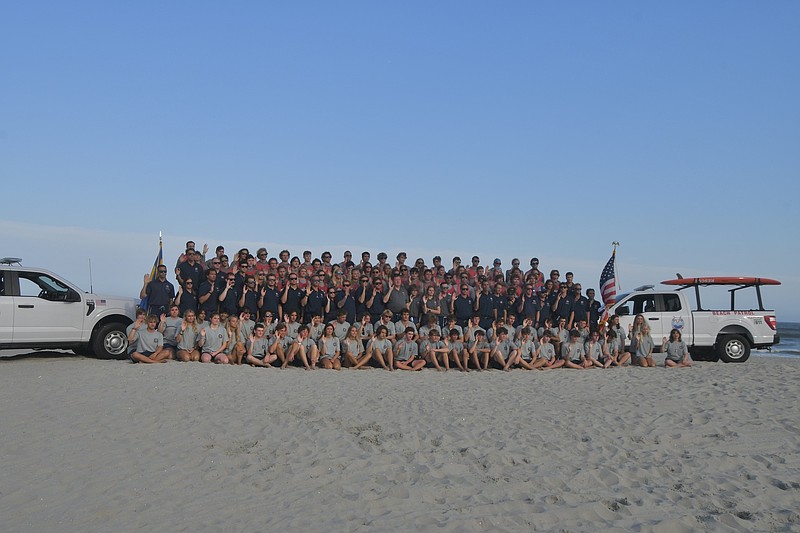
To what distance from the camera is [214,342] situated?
14078 mm

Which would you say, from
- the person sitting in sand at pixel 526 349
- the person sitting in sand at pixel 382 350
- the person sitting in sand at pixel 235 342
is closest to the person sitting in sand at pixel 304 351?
the person sitting in sand at pixel 235 342

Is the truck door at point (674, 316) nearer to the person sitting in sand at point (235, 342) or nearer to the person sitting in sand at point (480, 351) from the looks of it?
the person sitting in sand at point (480, 351)

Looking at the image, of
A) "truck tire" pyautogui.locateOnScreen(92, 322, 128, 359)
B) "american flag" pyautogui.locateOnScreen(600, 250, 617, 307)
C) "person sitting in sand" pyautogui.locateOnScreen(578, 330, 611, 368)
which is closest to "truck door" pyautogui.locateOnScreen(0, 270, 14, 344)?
"truck tire" pyautogui.locateOnScreen(92, 322, 128, 359)

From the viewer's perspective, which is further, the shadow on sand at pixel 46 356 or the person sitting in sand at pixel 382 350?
the shadow on sand at pixel 46 356

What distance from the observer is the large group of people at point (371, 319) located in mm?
14234

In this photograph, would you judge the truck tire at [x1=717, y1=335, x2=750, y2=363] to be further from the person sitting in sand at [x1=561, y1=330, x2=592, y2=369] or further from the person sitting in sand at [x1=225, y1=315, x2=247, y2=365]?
the person sitting in sand at [x1=225, y1=315, x2=247, y2=365]

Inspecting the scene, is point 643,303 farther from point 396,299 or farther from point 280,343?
point 280,343

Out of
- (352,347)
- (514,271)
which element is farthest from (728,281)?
(352,347)

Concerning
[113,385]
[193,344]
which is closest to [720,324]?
[193,344]

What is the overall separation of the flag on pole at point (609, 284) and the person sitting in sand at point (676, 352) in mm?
1683

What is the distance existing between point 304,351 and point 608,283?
819cm

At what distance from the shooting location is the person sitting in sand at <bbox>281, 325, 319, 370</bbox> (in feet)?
46.6

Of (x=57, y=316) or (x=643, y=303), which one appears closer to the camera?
(x=57, y=316)

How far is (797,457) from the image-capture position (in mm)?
7133
